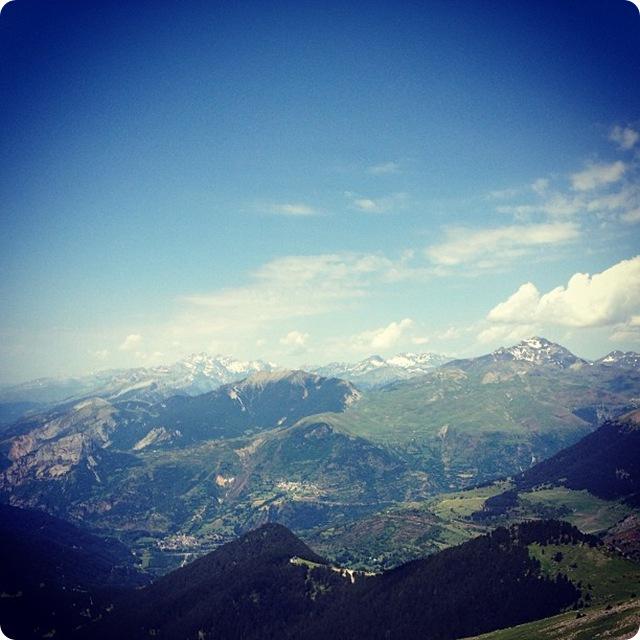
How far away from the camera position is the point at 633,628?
188 feet

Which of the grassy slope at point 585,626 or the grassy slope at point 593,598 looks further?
the grassy slope at point 593,598

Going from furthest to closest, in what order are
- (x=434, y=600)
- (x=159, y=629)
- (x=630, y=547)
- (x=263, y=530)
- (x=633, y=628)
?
(x=263, y=530) → (x=630, y=547) → (x=159, y=629) → (x=434, y=600) → (x=633, y=628)

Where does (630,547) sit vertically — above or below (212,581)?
below

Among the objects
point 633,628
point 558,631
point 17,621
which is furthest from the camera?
point 17,621

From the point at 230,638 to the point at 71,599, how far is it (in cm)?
6307

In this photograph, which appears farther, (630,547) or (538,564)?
(630,547)

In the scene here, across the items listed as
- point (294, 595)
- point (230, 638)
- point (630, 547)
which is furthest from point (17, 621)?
point (630, 547)

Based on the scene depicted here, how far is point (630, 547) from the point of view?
465 feet

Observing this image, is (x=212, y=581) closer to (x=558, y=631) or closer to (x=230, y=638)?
→ (x=230, y=638)

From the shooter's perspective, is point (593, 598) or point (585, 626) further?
point (593, 598)

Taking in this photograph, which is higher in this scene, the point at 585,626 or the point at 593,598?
the point at 585,626

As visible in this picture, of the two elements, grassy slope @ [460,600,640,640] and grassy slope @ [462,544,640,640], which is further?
grassy slope @ [462,544,640,640]

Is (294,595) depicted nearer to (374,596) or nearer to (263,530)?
(374,596)

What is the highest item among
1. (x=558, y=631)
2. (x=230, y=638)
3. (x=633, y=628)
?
(x=633, y=628)
